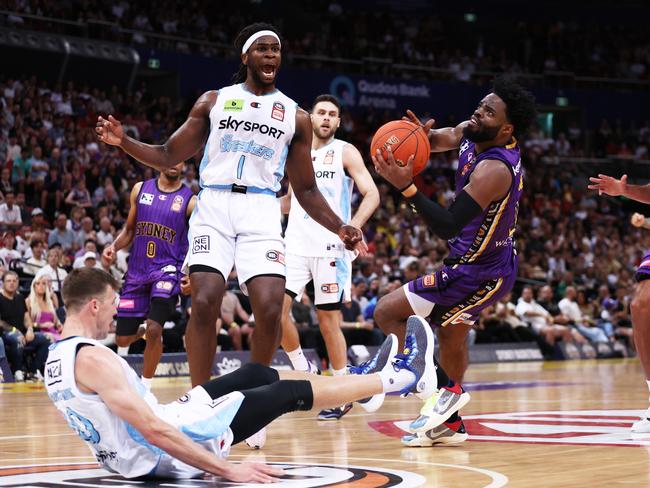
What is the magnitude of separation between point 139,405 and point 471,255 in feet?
10.3

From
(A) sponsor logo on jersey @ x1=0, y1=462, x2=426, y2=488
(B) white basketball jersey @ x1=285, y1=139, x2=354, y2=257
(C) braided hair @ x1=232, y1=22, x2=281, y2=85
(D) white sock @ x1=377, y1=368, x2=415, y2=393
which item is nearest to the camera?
(A) sponsor logo on jersey @ x1=0, y1=462, x2=426, y2=488

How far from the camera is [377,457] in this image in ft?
19.7

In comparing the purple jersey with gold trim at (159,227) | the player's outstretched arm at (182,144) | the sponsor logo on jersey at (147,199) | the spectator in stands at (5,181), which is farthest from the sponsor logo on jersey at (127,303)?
the spectator in stands at (5,181)

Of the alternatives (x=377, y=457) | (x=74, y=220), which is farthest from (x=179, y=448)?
(x=74, y=220)

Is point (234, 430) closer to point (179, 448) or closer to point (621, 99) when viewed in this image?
point (179, 448)

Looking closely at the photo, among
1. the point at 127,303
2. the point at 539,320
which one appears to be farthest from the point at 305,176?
the point at 539,320

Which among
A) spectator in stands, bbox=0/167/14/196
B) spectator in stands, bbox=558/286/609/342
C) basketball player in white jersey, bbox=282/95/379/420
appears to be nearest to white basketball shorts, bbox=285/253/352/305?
basketball player in white jersey, bbox=282/95/379/420

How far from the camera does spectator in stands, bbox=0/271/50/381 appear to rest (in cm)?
1331

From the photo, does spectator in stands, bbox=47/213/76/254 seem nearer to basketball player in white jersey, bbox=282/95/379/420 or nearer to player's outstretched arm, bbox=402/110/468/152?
basketball player in white jersey, bbox=282/95/379/420

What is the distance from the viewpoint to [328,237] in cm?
959

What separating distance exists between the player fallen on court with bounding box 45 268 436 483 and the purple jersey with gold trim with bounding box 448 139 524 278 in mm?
2078

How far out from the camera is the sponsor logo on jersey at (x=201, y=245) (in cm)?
660

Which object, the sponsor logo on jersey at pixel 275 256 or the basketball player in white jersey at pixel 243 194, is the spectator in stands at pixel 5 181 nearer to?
the basketball player in white jersey at pixel 243 194

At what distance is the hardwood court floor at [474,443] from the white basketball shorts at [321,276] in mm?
1083
